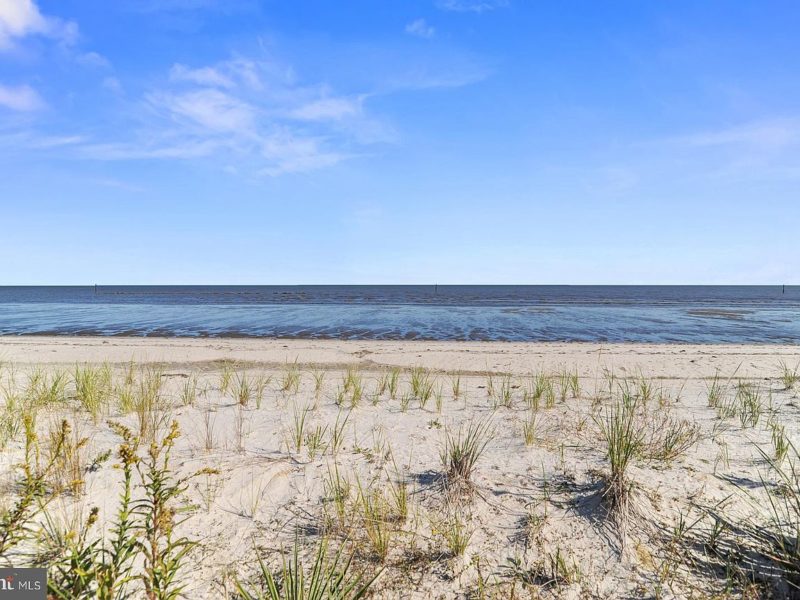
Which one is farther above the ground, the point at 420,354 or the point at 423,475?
the point at 423,475

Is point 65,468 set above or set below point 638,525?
above

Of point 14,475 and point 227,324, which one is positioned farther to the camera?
point 227,324

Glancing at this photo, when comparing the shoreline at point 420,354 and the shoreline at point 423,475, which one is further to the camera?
the shoreline at point 420,354

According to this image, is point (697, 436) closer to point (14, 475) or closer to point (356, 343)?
point (14, 475)

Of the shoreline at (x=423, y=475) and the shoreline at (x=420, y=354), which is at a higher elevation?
the shoreline at (x=423, y=475)

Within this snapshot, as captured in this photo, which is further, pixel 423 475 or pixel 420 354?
pixel 420 354

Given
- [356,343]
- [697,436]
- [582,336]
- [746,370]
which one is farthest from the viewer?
[582,336]

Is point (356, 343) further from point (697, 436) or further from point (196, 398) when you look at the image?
point (697, 436)

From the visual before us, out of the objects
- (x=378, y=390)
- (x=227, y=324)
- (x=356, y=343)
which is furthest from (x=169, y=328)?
(x=378, y=390)

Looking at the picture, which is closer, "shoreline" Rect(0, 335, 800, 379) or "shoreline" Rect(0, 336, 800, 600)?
"shoreline" Rect(0, 336, 800, 600)

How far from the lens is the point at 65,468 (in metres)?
3.84

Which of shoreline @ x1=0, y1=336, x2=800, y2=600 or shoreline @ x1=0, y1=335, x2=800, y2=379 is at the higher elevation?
shoreline @ x1=0, y1=336, x2=800, y2=600

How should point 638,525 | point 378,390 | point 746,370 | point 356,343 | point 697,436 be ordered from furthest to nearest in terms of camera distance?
point 356,343 → point 746,370 → point 378,390 → point 697,436 → point 638,525

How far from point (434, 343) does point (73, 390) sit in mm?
12028
